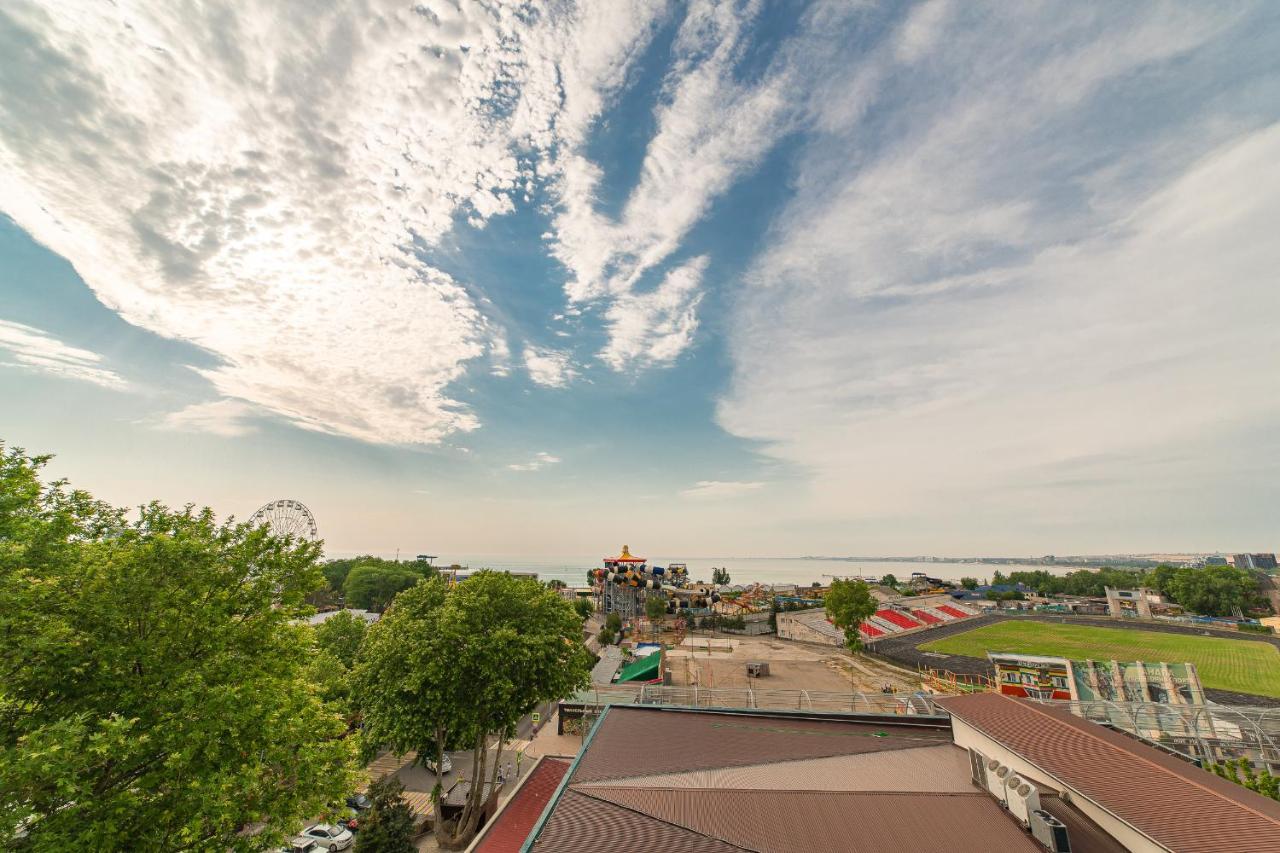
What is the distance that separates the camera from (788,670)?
44781 mm

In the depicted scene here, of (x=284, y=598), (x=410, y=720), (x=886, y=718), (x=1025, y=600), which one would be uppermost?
(x=284, y=598)

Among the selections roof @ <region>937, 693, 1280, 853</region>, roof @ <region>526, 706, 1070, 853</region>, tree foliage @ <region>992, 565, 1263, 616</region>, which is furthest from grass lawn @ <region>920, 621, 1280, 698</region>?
roof @ <region>526, 706, 1070, 853</region>

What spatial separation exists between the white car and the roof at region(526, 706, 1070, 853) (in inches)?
739

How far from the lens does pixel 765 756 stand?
12.5 metres

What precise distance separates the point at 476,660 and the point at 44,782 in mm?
11409

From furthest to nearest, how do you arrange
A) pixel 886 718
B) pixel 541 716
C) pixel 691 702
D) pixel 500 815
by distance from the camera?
pixel 541 716 → pixel 691 702 → pixel 500 815 → pixel 886 718

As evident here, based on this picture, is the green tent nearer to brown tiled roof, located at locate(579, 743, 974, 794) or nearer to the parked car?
the parked car

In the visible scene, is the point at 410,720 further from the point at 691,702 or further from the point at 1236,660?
the point at 1236,660

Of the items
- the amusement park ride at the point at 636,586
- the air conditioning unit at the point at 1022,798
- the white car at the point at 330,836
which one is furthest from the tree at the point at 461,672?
the amusement park ride at the point at 636,586

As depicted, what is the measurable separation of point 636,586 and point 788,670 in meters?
33.9

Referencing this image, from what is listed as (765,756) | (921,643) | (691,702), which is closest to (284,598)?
(765,756)

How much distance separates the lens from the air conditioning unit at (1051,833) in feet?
25.8

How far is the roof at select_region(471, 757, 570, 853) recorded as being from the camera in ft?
51.9

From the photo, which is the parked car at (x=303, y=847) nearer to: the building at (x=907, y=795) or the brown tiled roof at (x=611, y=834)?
the building at (x=907, y=795)
